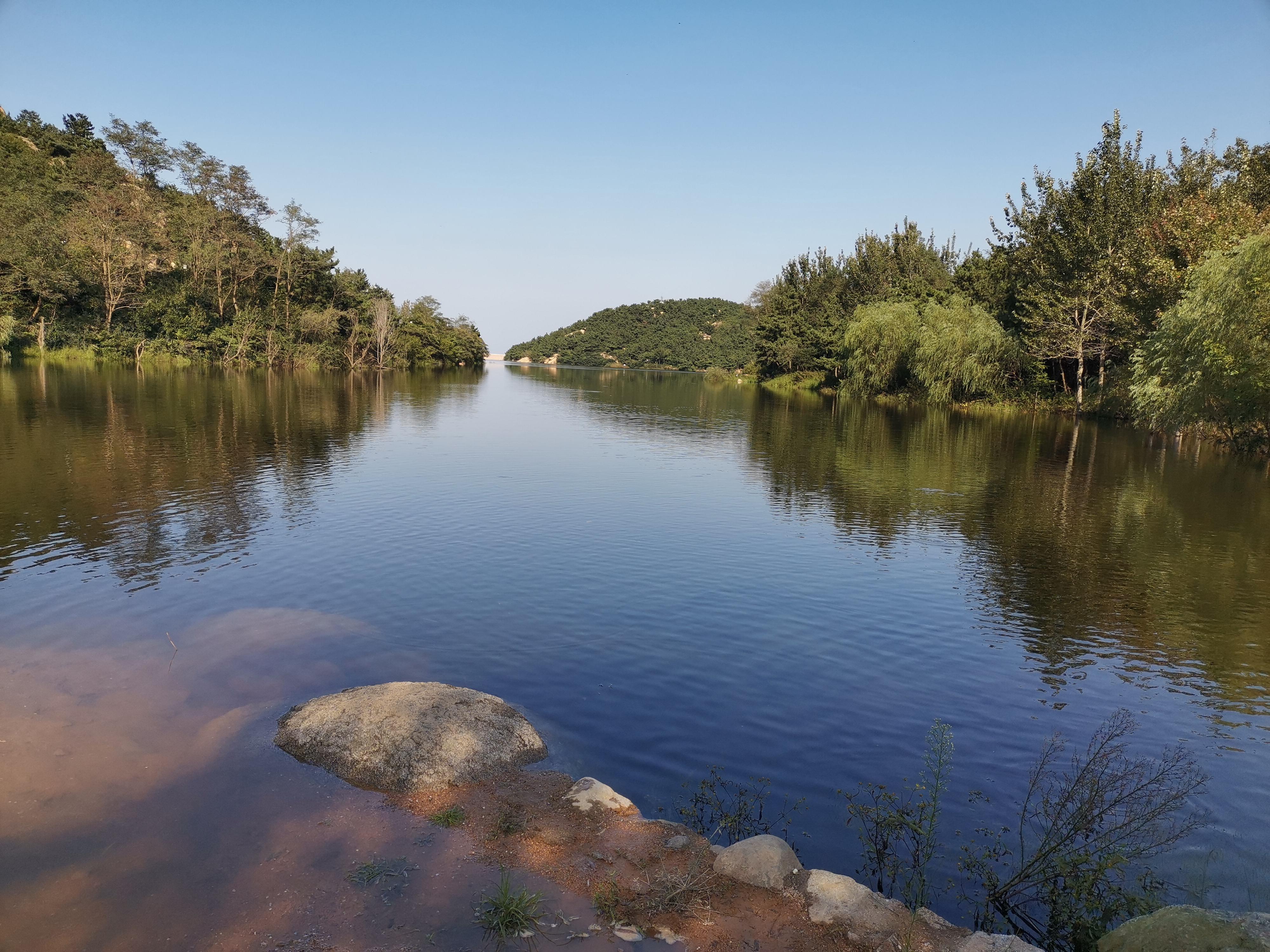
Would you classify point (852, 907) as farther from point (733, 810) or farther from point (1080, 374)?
point (1080, 374)

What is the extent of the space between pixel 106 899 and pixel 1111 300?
66118mm

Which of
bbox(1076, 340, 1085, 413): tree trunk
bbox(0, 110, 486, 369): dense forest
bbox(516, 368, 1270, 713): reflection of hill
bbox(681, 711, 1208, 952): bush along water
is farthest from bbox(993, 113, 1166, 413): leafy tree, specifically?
bbox(0, 110, 486, 369): dense forest

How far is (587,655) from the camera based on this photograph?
41.7 ft

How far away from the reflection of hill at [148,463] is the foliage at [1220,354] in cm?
3786

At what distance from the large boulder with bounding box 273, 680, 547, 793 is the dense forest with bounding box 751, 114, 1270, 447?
116 ft

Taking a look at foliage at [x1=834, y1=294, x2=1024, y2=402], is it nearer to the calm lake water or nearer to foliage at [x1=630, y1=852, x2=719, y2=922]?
the calm lake water

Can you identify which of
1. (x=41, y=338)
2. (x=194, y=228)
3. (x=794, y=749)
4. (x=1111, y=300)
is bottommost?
(x=794, y=749)

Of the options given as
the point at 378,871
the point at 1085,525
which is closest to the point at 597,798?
the point at 378,871

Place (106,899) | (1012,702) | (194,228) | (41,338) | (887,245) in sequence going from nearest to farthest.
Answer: (106,899) → (1012,702) → (41,338) → (194,228) → (887,245)

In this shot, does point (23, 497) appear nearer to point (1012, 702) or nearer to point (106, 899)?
point (106, 899)

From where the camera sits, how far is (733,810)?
8336 mm

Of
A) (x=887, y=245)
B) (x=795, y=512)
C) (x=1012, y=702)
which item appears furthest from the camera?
(x=887, y=245)

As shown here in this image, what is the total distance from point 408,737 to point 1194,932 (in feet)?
25.3

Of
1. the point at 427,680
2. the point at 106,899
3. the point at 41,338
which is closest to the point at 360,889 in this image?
the point at 106,899
